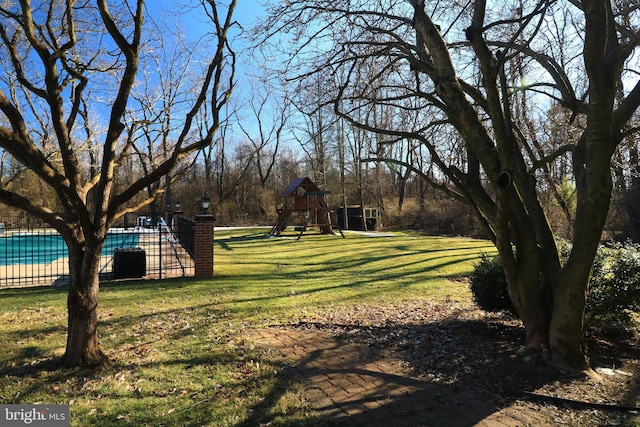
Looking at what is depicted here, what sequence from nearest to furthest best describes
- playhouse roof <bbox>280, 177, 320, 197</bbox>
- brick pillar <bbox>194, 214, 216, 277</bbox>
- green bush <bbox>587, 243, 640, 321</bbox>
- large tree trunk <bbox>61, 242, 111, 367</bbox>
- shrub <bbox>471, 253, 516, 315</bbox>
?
large tree trunk <bbox>61, 242, 111, 367</bbox>
green bush <bbox>587, 243, 640, 321</bbox>
shrub <bbox>471, 253, 516, 315</bbox>
brick pillar <bbox>194, 214, 216, 277</bbox>
playhouse roof <bbox>280, 177, 320, 197</bbox>

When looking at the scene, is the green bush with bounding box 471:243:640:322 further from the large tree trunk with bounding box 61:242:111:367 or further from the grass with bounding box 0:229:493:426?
the large tree trunk with bounding box 61:242:111:367

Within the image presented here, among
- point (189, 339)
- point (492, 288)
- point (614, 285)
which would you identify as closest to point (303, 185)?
point (492, 288)

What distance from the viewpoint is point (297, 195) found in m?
22.8

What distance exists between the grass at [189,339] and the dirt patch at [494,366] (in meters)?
1.12

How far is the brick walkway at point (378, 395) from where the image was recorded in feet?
9.92

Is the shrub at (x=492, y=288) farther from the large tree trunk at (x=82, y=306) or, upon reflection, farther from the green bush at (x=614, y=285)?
the large tree trunk at (x=82, y=306)

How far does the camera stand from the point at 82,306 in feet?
12.3

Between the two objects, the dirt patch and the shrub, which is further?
the shrub

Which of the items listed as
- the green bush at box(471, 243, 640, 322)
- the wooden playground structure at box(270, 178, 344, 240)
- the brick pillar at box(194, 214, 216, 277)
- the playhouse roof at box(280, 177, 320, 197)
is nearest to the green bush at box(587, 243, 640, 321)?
the green bush at box(471, 243, 640, 322)

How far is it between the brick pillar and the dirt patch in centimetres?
428

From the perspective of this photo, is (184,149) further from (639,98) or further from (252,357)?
(639,98)

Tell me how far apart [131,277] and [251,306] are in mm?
4036

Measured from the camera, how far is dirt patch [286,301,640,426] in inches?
125

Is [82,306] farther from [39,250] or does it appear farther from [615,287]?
[39,250]
